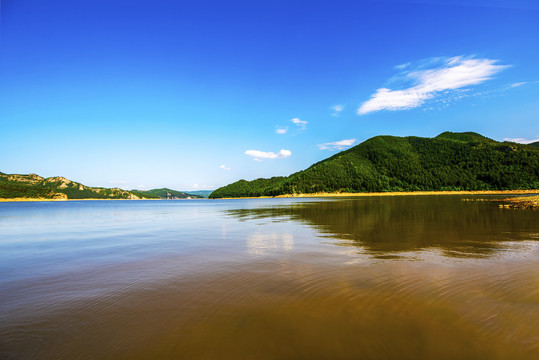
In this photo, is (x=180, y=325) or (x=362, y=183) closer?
(x=180, y=325)

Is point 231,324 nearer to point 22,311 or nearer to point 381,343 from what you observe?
point 381,343

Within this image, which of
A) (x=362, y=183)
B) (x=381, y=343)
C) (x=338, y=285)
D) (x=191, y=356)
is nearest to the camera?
(x=191, y=356)

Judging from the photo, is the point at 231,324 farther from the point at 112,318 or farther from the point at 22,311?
the point at 22,311

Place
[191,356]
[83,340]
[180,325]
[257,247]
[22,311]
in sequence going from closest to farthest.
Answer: [191,356] < [83,340] < [180,325] < [22,311] < [257,247]

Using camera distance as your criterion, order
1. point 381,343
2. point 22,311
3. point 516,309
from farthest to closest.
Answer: point 22,311 < point 516,309 < point 381,343

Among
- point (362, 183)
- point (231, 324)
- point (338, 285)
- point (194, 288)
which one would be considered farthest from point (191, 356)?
point (362, 183)

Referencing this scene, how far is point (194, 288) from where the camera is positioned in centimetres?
788

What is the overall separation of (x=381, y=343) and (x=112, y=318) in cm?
628

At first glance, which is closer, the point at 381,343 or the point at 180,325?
the point at 381,343

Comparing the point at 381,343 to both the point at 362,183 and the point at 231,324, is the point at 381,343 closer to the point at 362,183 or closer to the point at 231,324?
the point at 231,324

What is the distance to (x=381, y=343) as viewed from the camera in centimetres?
469

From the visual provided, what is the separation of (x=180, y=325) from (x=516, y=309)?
8.25 m

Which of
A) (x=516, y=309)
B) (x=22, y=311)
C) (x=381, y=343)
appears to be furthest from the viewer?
(x=22, y=311)

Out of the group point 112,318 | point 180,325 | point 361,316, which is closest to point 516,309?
point 361,316
